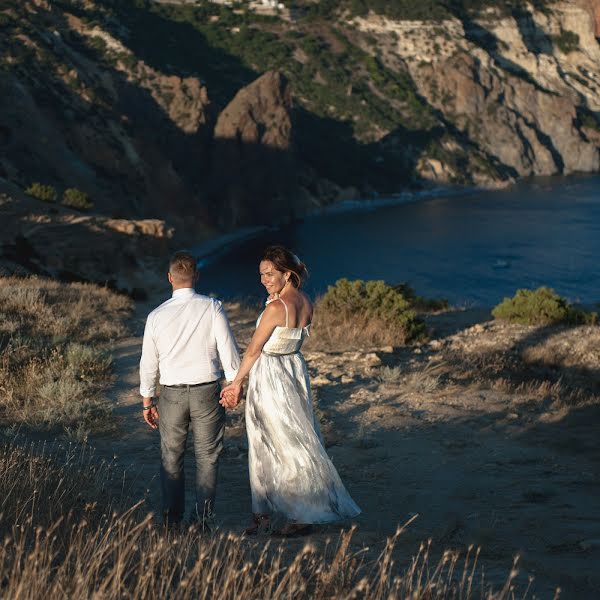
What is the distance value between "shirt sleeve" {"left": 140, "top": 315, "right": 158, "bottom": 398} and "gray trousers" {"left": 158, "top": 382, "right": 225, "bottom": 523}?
121 millimetres

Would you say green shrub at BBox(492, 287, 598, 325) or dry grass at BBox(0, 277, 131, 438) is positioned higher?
dry grass at BBox(0, 277, 131, 438)

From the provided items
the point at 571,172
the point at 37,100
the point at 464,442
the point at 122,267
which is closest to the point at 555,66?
the point at 571,172

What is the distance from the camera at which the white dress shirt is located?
5285 millimetres

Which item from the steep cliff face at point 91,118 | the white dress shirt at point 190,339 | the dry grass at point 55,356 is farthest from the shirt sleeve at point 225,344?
the steep cliff face at point 91,118

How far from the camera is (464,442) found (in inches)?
327

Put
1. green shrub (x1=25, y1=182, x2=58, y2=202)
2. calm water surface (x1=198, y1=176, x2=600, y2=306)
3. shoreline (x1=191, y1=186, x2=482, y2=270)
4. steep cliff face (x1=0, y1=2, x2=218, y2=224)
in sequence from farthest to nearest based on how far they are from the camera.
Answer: shoreline (x1=191, y1=186, x2=482, y2=270) → calm water surface (x1=198, y1=176, x2=600, y2=306) → steep cliff face (x1=0, y1=2, x2=218, y2=224) → green shrub (x1=25, y1=182, x2=58, y2=202)

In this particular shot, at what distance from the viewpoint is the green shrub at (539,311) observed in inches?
655

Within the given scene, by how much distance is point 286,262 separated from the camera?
5.45 meters

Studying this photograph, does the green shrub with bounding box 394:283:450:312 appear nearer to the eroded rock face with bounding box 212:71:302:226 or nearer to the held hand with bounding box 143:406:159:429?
the held hand with bounding box 143:406:159:429

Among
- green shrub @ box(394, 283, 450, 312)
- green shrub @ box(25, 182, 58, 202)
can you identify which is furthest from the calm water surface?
green shrub @ box(394, 283, 450, 312)

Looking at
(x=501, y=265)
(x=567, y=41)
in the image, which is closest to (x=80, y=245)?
(x=501, y=265)

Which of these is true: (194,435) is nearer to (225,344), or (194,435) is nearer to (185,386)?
(185,386)

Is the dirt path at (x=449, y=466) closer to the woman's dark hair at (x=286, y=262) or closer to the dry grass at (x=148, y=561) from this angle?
the dry grass at (x=148, y=561)

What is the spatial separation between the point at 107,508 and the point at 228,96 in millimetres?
99546
